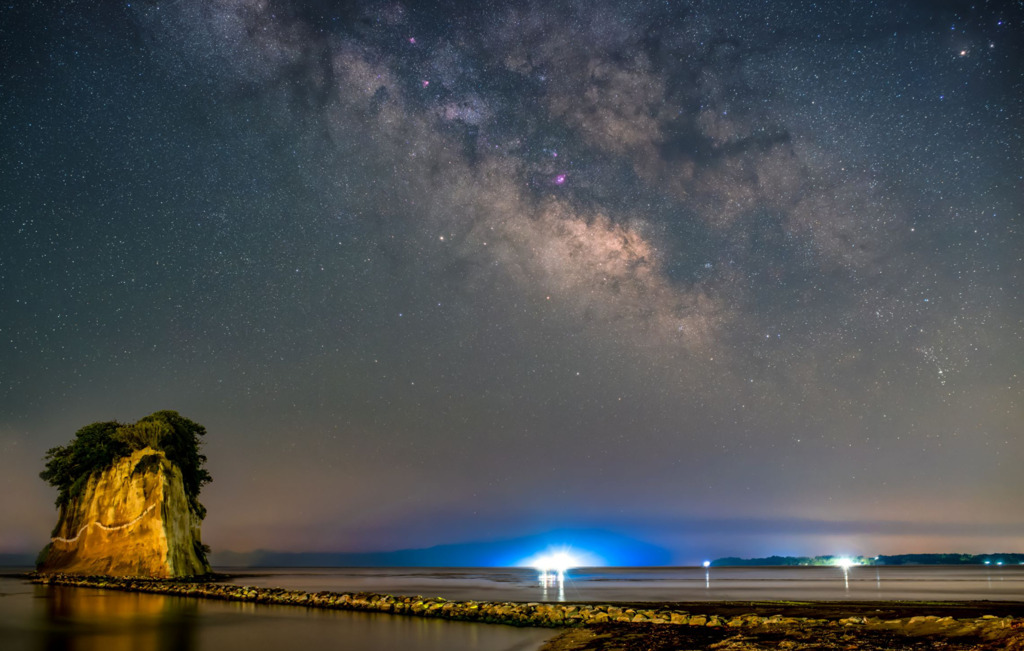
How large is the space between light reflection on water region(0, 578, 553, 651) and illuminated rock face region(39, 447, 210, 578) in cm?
2097

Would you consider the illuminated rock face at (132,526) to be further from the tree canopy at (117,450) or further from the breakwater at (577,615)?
the breakwater at (577,615)

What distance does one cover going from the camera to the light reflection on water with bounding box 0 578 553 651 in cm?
1658

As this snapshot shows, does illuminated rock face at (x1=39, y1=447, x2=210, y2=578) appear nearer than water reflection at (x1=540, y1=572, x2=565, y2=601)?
No

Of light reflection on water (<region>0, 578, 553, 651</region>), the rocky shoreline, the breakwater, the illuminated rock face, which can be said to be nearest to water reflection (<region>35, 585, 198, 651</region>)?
light reflection on water (<region>0, 578, 553, 651</region>)

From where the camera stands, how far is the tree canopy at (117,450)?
171 ft

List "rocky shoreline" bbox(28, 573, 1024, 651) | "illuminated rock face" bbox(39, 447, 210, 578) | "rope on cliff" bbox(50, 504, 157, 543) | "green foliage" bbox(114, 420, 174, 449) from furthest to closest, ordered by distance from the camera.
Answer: "green foliage" bbox(114, 420, 174, 449) < "rope on cliff" bbox(50, 504, 157, 543) < "illuminated rock face" bbox(39, 447, 210, 578) < "rocky shoreline" bbox(28, 573, 1024, 651)

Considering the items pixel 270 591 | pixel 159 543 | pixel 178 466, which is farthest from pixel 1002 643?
pixel 178 466

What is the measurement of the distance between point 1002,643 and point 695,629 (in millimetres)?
7548

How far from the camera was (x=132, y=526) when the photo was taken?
4850 centimetres

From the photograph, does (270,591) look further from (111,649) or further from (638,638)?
(638,638)

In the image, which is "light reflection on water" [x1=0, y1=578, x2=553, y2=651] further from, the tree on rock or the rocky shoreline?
the tree on rock

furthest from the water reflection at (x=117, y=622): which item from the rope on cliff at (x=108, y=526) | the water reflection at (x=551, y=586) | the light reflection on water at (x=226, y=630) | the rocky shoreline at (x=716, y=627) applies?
the water reflection at (x=551, y=586)

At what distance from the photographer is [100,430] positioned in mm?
53500

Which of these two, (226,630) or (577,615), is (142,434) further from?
(577,615)
